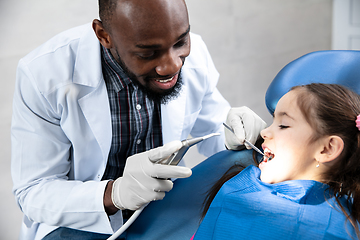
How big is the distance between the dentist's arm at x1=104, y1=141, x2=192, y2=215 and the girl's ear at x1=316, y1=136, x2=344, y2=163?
1.46 feet

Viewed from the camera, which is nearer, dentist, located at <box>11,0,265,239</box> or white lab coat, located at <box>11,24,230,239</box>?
dentist, located at <box>11,0,265,239</box>

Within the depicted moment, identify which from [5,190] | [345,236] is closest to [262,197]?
[345,236]

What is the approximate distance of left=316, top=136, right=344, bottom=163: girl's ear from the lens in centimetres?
104

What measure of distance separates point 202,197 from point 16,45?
1.32m

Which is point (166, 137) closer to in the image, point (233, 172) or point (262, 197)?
point (233, 172)

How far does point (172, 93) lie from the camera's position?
51.8 inches

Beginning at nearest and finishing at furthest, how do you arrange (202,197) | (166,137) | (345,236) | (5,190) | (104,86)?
(345,236) < (202,197) < (104,86) < (166,137) < (5,190)

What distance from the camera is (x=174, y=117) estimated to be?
4.78ft

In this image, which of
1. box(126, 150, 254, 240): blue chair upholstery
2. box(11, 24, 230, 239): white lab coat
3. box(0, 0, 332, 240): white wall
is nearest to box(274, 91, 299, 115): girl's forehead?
box(126, 150, 254, 240): blue chair upholstery

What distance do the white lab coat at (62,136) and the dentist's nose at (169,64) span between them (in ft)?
1.04

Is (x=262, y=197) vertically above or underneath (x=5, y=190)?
above

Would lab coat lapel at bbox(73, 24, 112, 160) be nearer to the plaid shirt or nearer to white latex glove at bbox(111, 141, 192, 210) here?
the plaid shirt

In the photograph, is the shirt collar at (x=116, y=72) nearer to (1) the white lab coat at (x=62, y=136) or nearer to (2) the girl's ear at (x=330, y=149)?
(1) the white lab coat at (x=62, y=136)

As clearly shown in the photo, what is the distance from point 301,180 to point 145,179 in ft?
1.68
